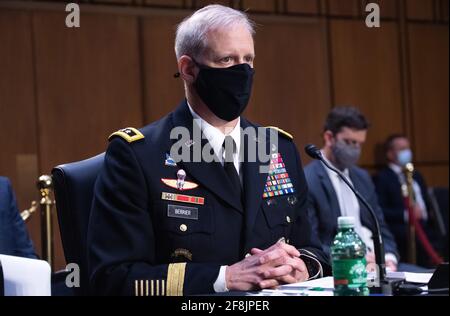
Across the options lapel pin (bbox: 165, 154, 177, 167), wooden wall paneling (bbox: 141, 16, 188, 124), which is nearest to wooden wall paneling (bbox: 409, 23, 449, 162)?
wooden wall paneling (bbox: 141, 16, 188, 124)

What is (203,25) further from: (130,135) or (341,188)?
(341,188)

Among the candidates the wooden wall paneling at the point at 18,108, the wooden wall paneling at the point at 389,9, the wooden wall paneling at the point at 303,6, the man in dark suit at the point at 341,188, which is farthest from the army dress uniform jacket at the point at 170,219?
the wooden wall paneling at the point at 389,9

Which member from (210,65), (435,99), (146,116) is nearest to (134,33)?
(146,116)

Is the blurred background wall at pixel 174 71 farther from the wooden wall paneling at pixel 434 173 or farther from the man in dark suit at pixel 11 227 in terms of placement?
the man in dark suit at pixel 11 227

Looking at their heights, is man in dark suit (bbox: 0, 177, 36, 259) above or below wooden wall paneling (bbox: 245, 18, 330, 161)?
below

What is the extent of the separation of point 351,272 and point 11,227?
2.29 metres

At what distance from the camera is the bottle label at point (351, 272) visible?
2105 millimetres

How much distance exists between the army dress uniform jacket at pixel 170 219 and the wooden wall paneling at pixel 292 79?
422 centimetres

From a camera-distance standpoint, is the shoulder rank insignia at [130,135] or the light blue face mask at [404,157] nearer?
the shoulder rank insignia at [130,135]

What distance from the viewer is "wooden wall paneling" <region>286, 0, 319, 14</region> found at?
7.30m

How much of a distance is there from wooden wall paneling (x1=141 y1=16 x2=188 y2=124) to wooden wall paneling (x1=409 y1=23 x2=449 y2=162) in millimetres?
2535

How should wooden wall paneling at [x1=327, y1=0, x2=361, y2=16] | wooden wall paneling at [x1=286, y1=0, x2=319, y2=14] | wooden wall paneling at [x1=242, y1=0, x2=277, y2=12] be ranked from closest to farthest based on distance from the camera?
wooden wall paneling at [x1=242, y1=0, x2=277, y2=12] < wooden wall paneling at [x1=286, y1=0, x2=319, y2=14] < wooden wall paneling at [x1=327, y1=0, x2=361, y2=16]

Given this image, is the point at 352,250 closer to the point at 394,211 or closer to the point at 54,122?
the point at 54,122

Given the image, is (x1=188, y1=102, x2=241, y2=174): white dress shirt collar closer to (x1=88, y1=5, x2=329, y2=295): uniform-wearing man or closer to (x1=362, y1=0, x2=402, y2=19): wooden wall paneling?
(x1=88, y1=5, x2=329, y2=295): uniform-wearing man
